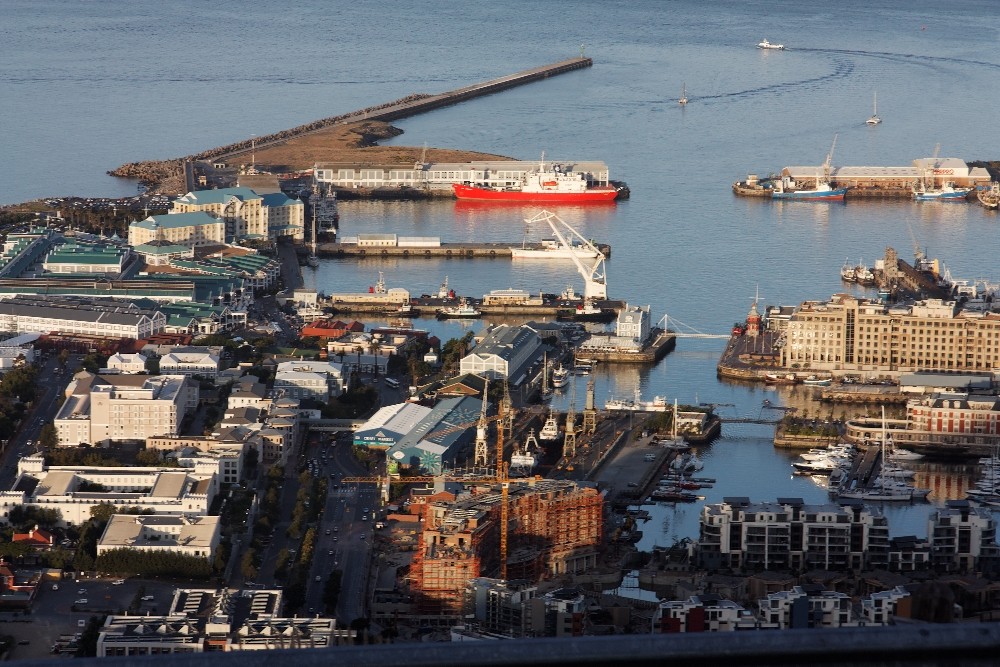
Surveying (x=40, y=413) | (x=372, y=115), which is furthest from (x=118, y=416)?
(x=372, y=115)

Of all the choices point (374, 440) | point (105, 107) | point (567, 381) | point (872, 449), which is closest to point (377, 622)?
point (374, 440)

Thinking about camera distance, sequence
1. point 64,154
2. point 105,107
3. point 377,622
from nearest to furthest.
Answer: point 377,622
point 64,154
point 105,107

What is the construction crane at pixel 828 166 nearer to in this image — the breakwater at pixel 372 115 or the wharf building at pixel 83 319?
the breakwater at pixel 372 115

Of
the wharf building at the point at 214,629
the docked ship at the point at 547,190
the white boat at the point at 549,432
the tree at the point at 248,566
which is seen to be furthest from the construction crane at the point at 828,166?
the wharf building at the point at 214,629

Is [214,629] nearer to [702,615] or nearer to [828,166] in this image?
[702,615]

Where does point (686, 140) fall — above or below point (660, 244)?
above

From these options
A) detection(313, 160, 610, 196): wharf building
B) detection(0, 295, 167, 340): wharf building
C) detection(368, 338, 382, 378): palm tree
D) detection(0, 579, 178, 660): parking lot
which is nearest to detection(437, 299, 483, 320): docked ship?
detection(368, 338, 382, 378): palm tree

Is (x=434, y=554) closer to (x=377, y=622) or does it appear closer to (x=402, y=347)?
(x=377, y=622)
